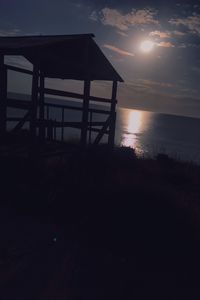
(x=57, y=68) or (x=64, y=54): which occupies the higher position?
(x=64, y=54)

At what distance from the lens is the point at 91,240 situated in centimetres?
568

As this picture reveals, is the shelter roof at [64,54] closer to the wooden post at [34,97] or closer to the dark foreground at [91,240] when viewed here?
the wooden post at [34,97]

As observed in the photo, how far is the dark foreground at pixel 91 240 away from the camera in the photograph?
4398 millimetres

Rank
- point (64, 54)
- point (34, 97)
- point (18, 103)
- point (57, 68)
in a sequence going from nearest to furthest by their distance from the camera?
1. point (34, 97)
2. point (64, 54)
3. point (18, 103)
4. point (57, 68)

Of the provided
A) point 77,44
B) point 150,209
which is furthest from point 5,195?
point 77,44

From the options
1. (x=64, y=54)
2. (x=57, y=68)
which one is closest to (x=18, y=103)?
(x=64, y=54)

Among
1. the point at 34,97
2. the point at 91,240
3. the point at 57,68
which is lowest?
the point at 91,240

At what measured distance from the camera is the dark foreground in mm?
4398

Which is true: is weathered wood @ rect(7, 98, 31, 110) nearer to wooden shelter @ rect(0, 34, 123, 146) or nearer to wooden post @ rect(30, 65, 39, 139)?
wooden shelter @ rect(0, 34, 123, 146)

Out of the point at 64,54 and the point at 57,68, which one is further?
the point at 57,68

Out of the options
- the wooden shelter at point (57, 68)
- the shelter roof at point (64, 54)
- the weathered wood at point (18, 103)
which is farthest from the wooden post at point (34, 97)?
the weathered wood at point (18, 103)

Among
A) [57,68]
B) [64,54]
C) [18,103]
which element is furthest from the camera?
[57,68]

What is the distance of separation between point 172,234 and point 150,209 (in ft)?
2.34

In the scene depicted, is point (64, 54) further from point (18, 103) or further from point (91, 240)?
point (91, 240)
